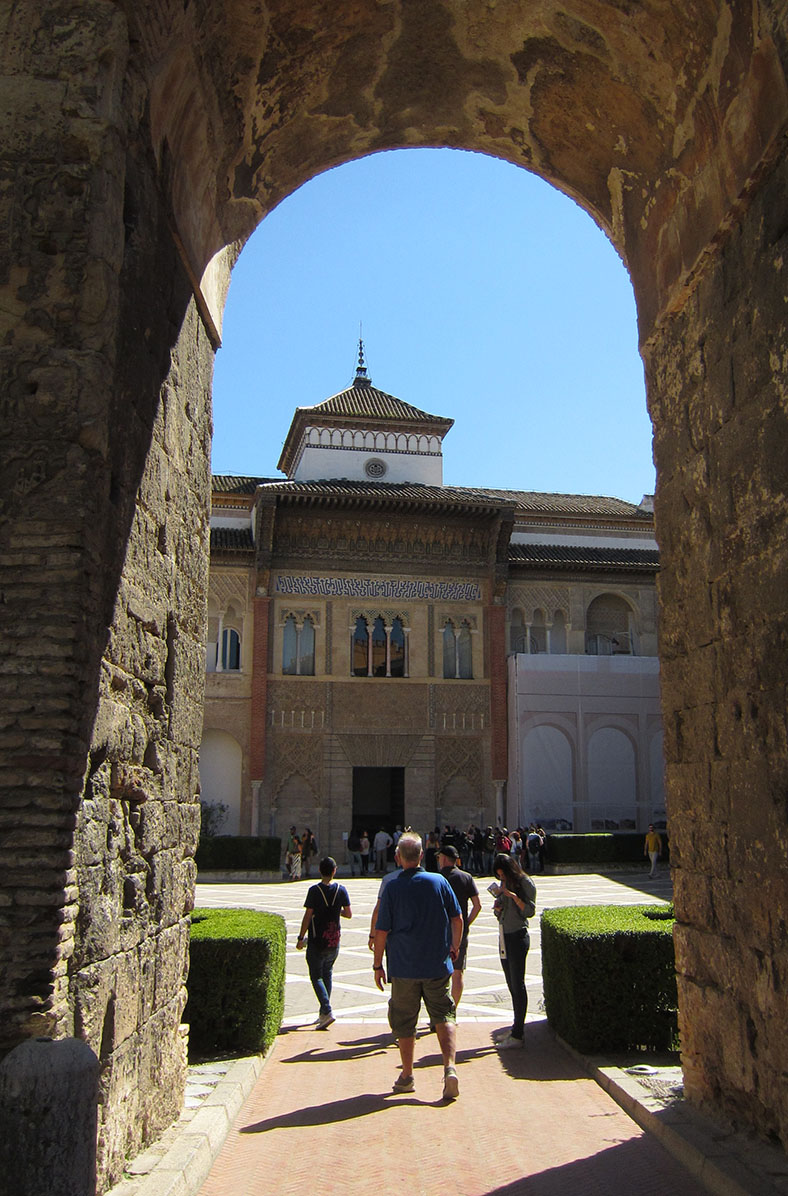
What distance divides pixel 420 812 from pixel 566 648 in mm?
6787

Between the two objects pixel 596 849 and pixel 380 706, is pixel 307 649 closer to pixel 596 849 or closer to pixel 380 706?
pixel 380 706

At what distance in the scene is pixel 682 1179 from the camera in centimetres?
434

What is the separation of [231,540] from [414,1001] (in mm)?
24389

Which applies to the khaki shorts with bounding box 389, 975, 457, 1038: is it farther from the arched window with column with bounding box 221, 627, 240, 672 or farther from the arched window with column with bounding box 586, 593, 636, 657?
the arched window with column with bounding box 586, 593, 636, 657

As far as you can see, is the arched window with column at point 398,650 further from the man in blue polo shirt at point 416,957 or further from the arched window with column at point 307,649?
the man in blue polo shirt at point 416,957

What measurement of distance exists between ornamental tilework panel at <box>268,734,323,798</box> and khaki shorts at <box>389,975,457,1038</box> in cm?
2237

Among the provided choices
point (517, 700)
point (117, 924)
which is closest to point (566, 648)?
point (517, 700)

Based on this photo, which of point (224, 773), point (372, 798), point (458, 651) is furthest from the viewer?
point (372, 798)

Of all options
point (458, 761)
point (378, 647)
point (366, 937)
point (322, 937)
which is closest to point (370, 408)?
point (378, 647)

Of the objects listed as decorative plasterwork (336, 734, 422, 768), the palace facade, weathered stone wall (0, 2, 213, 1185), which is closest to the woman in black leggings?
weathered stone wall (0, 2, 213, 1185)

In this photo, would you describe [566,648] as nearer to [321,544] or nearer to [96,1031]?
[321,544]

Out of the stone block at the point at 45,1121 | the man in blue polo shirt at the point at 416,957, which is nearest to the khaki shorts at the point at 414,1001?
the man in blue polo shirt at the point at 416,957

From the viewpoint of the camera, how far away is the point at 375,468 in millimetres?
33562

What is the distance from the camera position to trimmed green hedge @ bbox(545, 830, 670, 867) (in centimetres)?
2548
